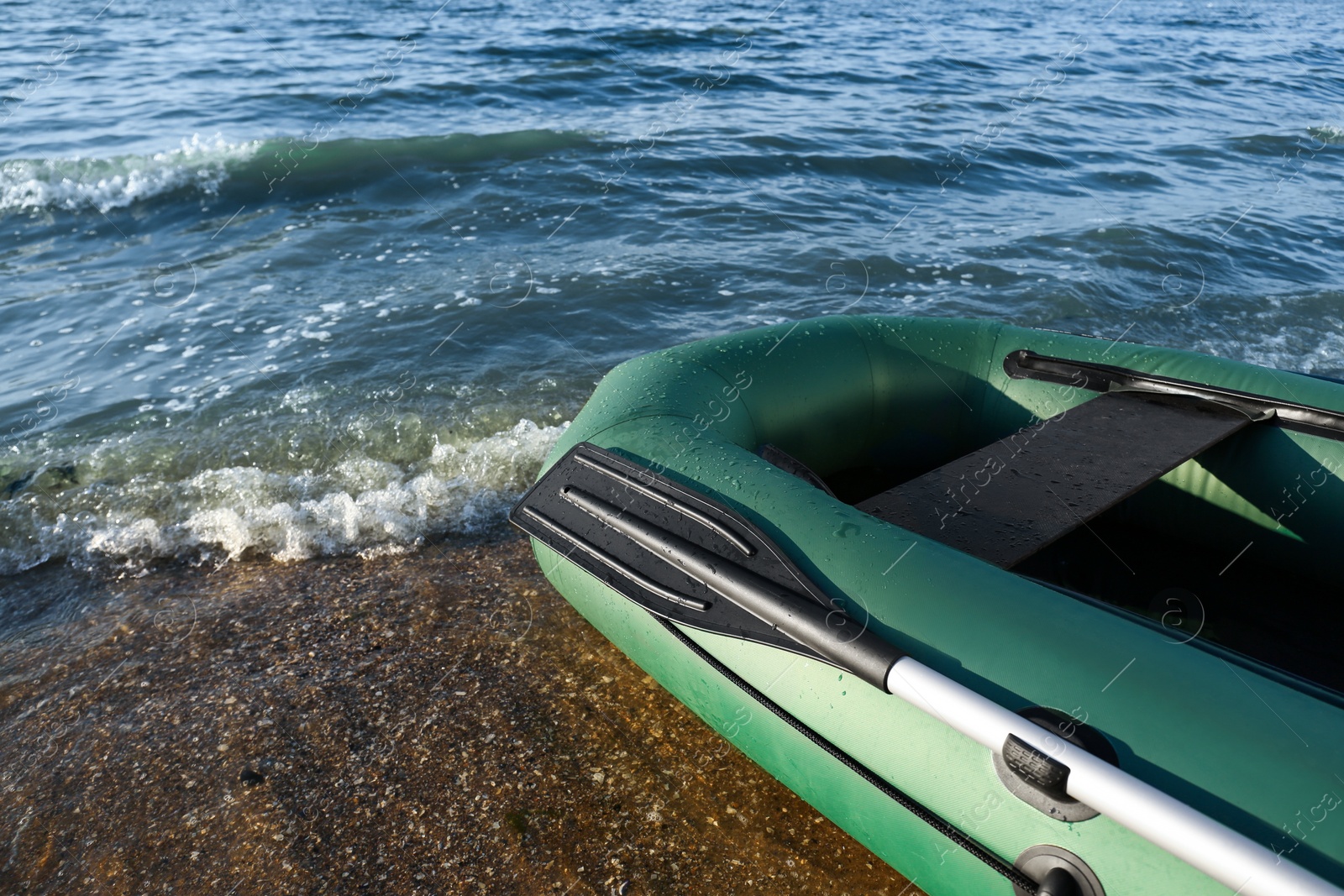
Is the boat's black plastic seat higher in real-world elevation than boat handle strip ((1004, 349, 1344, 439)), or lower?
lower

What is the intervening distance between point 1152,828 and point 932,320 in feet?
6.81

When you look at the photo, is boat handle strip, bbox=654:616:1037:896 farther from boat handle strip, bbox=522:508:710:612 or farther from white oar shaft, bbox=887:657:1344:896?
white oar shaft, bbox=887:657:1344:896

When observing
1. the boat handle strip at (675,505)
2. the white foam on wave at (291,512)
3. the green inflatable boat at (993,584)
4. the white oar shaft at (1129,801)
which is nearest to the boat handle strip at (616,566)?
the green inflatable boat at (993,584)

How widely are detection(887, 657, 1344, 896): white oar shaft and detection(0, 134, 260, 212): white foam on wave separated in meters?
7.39

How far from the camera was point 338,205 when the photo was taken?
22.3 ft

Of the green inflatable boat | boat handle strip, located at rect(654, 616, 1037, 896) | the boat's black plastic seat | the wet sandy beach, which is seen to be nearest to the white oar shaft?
the green inflatable boat

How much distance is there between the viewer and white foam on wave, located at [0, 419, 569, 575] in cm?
323

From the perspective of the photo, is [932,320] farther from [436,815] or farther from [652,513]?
[436,815]

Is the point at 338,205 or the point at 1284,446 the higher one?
the point at 1284,446

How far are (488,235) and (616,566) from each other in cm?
469

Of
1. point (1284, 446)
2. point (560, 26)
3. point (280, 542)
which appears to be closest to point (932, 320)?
point (1284, 446)

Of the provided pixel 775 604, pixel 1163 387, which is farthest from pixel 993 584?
pixel 1163 387

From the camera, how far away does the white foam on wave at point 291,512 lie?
3.23 m

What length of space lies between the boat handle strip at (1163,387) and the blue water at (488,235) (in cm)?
205
